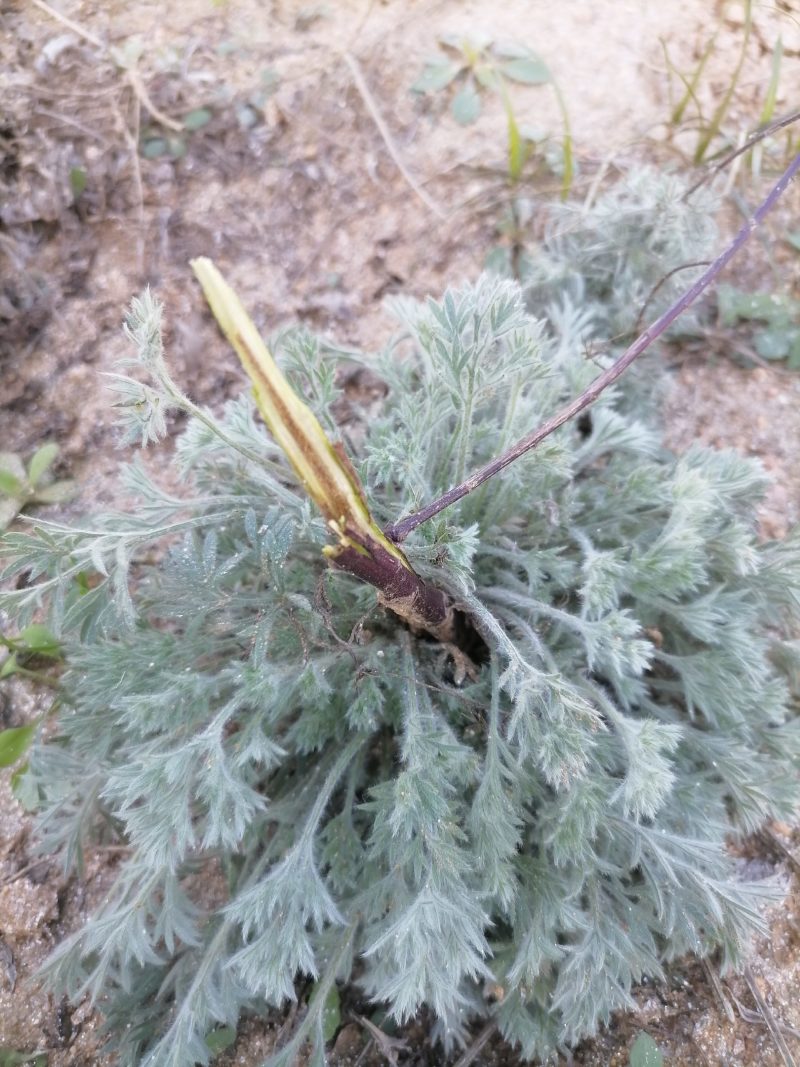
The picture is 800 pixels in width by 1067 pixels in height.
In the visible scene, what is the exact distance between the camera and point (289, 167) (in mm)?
3076

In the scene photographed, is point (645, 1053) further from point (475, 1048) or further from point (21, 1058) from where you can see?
point (21, 1058)

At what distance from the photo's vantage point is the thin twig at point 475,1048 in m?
1.95

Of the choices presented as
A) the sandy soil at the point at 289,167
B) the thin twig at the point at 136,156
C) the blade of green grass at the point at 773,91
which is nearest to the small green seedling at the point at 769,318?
the sandy soil at the point at 289,167

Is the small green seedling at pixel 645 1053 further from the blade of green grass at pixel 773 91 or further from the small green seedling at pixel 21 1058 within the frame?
the blade of green grass at pixel 773 91

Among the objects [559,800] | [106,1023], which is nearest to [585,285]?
[559,800]

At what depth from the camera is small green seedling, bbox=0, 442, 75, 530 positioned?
8.44 ft

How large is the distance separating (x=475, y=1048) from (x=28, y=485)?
2169 millimetres

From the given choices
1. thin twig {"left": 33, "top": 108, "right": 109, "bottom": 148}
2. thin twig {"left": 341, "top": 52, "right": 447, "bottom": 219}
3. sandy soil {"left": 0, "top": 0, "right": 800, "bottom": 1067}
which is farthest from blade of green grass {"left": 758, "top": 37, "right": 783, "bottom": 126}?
thin twig {"left": 33, "top": 108, "right": 109, "bottom": 148}

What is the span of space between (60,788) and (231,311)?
1719 millimetres

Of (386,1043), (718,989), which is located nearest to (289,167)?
(386,1043)

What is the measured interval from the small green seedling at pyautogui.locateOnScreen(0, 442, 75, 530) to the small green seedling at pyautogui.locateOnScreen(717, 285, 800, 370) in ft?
7.99

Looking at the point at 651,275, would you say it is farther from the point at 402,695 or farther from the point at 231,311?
the point at 231,311

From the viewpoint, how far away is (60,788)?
2156 mm

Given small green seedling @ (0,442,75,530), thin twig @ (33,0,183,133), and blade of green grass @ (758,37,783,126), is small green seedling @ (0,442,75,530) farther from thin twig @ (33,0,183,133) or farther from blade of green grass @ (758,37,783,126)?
blade of green grass @ (758,37,783,126)
